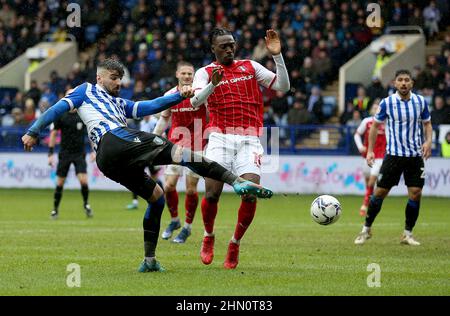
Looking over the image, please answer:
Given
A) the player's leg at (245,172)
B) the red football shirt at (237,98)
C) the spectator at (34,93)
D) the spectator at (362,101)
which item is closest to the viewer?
the player's leg at (245,172)

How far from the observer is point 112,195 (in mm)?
26359

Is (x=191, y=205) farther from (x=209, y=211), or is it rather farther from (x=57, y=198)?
(x=57, y=198)

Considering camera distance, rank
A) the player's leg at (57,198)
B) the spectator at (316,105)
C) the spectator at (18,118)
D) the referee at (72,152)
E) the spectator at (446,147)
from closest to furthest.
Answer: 1. the player's leg at (57,198)
2. the referee at (72,152)
3. the spectator at (446,147)
4. the spectator at (316,105)
5. the spectator at (18,118)

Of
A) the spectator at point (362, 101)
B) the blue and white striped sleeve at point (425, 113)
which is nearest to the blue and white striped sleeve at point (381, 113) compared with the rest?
the blue and white striped sleeve at point (425, 113)

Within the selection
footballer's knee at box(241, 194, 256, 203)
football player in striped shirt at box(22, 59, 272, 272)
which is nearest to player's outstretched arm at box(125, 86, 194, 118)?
football player in striped shirt at box(22, 59, 272, 272)

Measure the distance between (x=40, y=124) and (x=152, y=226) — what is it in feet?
5.34

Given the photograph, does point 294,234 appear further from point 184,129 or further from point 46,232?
point 46,232

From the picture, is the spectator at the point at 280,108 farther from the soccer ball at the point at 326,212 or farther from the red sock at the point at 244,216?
the red sock at the point at 244,216

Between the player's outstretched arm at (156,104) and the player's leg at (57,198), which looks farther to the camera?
the player's leg at (57,198)

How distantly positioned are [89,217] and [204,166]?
30.6ft

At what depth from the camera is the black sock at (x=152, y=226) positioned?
10273mm

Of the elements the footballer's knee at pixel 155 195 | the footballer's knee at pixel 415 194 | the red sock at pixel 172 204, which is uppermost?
the footballer's knee at pixel 155 195

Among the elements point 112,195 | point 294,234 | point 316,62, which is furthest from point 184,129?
point 316,62
